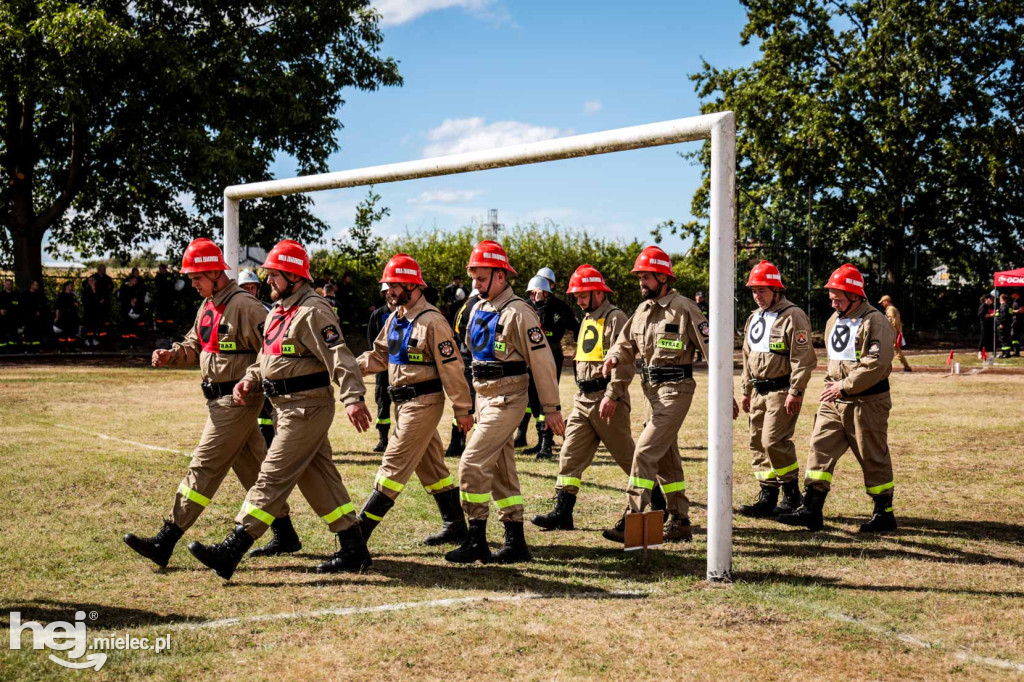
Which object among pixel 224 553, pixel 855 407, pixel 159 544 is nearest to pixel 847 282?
pixel 855 407

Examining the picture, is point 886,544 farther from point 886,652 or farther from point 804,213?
point 804,213

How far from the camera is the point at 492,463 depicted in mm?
7098

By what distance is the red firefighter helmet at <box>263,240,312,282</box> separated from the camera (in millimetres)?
6875

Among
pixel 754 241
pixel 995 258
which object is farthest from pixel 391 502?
pixel 995 258

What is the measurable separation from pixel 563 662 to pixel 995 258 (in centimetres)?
3766

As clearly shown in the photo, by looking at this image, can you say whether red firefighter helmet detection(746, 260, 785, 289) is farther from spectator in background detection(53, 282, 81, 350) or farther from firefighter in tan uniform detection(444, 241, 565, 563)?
spectator in background detection(53, 282, 81, 350)

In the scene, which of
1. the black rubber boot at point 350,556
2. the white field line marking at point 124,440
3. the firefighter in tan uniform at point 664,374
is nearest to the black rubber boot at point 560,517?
the firefighter in tan uniform at point 664,374

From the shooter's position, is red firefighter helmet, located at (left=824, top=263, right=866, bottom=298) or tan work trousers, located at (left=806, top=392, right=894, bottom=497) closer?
tan work trousers, located at (left=806, top=392, right=894, bottom=497)

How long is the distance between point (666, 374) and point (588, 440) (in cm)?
100

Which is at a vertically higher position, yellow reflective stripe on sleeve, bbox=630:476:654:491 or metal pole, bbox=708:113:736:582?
metal pole, bbox=708:113:736:582

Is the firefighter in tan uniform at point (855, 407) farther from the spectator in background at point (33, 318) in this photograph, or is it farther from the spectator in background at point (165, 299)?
the spectator in background at point (165, 299)

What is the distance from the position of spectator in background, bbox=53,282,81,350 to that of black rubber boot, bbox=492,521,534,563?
2412 centimetres

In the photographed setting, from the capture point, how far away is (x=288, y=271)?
272 inches
